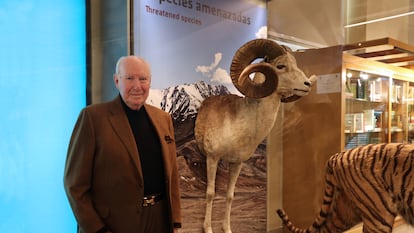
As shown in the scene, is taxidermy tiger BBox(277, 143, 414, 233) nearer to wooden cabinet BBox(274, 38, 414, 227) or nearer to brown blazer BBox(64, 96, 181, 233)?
wooden cabinet BBox(274, 38, 414, 227)

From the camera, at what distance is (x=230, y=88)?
3.94 m

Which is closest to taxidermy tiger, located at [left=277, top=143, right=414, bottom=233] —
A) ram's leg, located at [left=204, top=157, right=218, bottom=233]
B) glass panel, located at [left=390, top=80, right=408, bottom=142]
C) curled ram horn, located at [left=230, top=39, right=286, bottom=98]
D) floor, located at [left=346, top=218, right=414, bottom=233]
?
floor, located at [left=346, top=218, right=414, bottom=233]

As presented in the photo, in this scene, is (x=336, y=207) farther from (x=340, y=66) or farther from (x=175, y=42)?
(x=175, y=42)

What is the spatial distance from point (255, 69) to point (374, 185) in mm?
1233

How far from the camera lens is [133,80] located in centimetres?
227

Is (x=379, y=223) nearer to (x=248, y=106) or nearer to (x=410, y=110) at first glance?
(x=248, y=106)

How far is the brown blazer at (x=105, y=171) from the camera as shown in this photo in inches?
83.0

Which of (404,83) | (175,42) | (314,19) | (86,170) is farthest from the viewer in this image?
(404,83)

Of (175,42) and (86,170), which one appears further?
(175,42)

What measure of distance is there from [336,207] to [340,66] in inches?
63.2

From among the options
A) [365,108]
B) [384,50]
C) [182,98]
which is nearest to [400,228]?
[365,108]

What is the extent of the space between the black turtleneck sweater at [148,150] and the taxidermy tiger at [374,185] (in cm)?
140

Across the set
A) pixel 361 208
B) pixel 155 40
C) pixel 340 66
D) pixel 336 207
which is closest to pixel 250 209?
pixel 336 207

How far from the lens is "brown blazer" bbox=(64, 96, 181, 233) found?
2.11 meters
